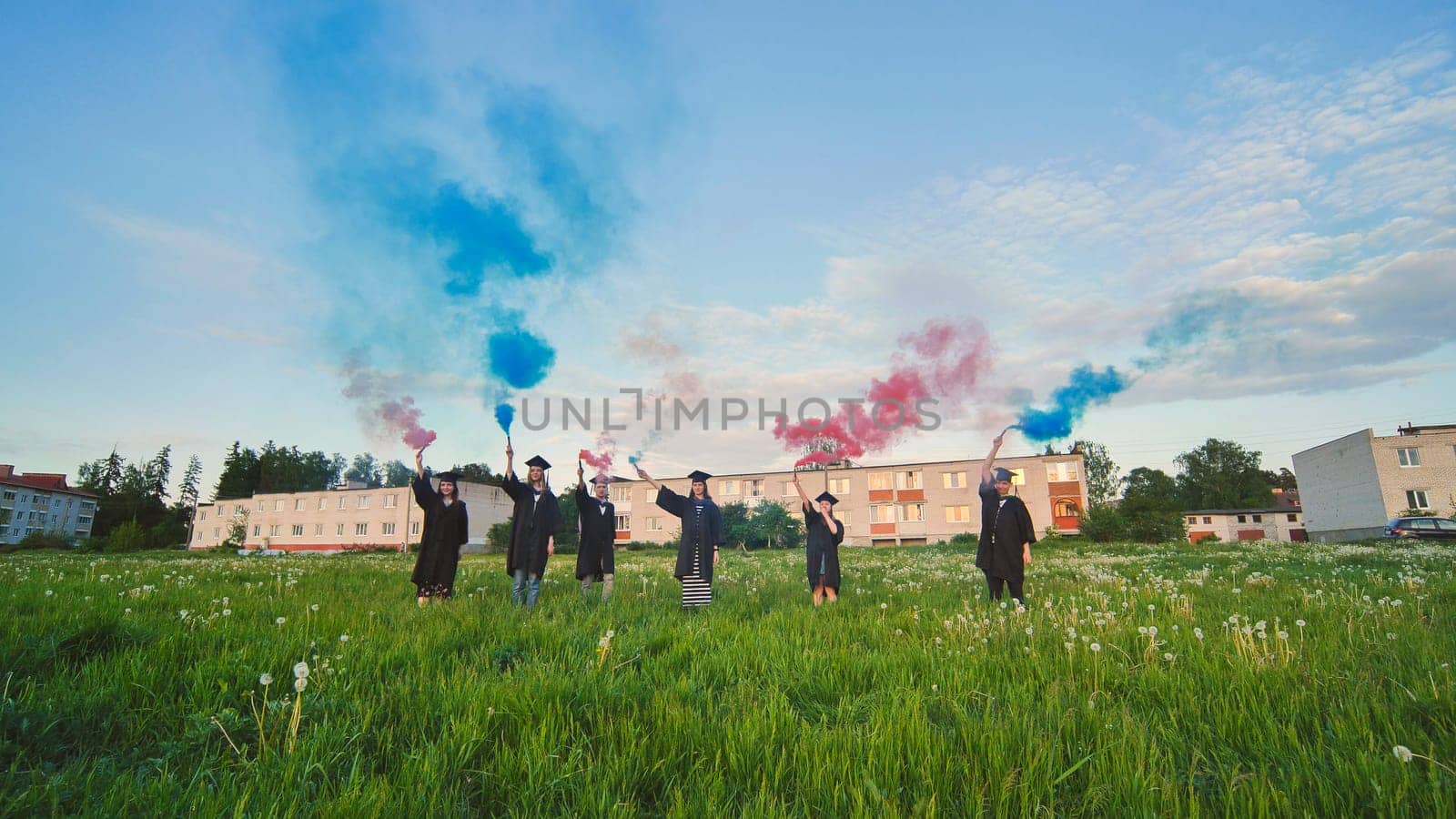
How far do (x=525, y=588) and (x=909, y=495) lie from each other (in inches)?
2758

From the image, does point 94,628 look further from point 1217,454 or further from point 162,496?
point 162,496

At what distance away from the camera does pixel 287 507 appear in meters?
102

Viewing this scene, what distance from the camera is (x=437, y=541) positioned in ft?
35.4

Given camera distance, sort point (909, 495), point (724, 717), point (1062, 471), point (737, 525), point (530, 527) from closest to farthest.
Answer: point (724, 717) → point (530, 527) → point (737, 525) → point (1062, 471) → point (909, 495)

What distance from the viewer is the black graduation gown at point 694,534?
34.3 ft

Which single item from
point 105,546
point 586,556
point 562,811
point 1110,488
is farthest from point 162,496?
point 1110,488

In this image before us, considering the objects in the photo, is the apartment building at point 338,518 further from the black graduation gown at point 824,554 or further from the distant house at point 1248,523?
the distant house at point 1248,523

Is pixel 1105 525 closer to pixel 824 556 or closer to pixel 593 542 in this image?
pixel 824 556

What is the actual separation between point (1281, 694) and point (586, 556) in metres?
10.4

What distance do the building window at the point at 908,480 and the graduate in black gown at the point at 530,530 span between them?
2735 inches

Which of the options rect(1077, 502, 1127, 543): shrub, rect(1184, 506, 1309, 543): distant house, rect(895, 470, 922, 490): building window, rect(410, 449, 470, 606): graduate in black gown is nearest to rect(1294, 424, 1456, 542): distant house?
rect(1077, 502, 1127, 543): shrub

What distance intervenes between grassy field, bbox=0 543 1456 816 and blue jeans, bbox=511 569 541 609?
3.48m

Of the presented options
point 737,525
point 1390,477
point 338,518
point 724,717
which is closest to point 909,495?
point 737,525

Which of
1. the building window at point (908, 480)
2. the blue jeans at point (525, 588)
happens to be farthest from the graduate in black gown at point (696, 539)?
the building window at point (908, 480)
